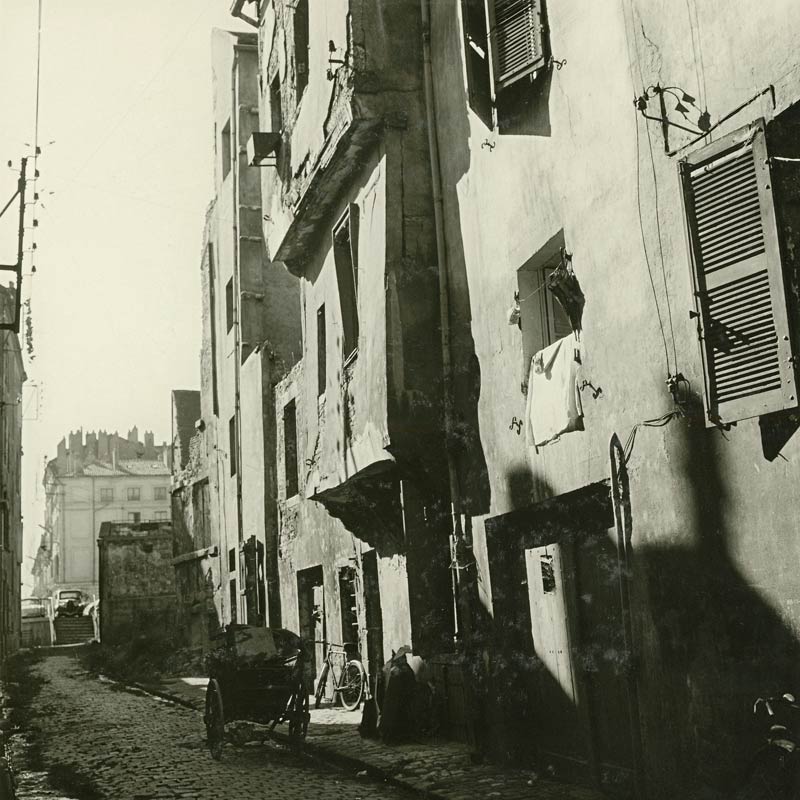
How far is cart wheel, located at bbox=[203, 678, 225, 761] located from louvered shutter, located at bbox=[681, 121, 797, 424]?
7242 millimetres

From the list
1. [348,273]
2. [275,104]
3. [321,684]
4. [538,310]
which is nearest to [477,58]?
[538,310]

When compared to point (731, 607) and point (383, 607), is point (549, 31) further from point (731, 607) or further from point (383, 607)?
point (383, 607)

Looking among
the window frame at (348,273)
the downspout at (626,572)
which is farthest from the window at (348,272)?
the downspout at (626,572)

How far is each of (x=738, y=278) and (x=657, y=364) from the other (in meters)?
1.31

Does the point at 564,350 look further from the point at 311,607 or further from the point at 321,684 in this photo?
the point at 311,607

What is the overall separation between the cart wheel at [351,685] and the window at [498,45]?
29.6ft

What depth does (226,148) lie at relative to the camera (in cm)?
2833

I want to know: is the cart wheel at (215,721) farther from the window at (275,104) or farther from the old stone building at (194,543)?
the old stone building at (194,543)

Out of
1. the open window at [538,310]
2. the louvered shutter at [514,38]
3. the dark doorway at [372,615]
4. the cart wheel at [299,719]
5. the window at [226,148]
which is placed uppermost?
the window at [226,148]

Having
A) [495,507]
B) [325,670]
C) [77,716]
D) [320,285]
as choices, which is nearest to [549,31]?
[495,507]

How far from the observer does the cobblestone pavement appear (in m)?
9.70

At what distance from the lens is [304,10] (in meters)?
16.3

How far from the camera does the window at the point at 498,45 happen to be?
Answer: 10312 mm

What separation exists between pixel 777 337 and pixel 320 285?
10457 mm
